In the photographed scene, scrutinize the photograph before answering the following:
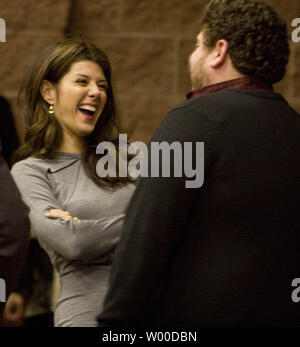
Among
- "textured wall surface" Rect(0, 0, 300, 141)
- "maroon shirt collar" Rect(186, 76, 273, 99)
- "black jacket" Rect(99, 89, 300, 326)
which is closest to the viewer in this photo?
"black jacket" Rect(99, 89, 300, 326)

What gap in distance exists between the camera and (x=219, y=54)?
6.50 feet

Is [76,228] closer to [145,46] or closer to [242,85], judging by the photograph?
[242,85]

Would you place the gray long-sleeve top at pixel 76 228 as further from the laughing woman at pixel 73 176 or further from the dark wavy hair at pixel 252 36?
the dark wavy hair at pixel 252 36

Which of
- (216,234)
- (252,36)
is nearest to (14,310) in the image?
(216,234)

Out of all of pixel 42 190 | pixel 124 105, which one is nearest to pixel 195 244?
pixel 42 190

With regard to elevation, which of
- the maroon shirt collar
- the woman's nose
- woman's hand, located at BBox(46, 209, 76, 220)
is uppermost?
the woman's nose

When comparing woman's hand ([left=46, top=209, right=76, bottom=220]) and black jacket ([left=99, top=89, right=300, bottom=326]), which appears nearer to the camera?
black jacket ([left=99, top=89, right=300, bottom=326])

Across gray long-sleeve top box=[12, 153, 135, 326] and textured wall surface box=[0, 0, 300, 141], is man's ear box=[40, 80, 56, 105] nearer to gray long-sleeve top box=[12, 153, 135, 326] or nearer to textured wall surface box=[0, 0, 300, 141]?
gray long-sleeve top box=[12, 153, 135, 326]

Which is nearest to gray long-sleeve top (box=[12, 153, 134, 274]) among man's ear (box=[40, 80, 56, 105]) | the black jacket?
man's ear (box=[40, 80, 56, 105])

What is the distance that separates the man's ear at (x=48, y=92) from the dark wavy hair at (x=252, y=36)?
84 centimetres

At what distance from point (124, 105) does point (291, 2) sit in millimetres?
989

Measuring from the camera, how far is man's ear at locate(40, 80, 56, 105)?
2.69 meters

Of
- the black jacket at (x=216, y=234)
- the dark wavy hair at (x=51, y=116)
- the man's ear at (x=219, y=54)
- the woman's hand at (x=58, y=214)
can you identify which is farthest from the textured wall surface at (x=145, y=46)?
the black jacket at (x=216, y=234)
